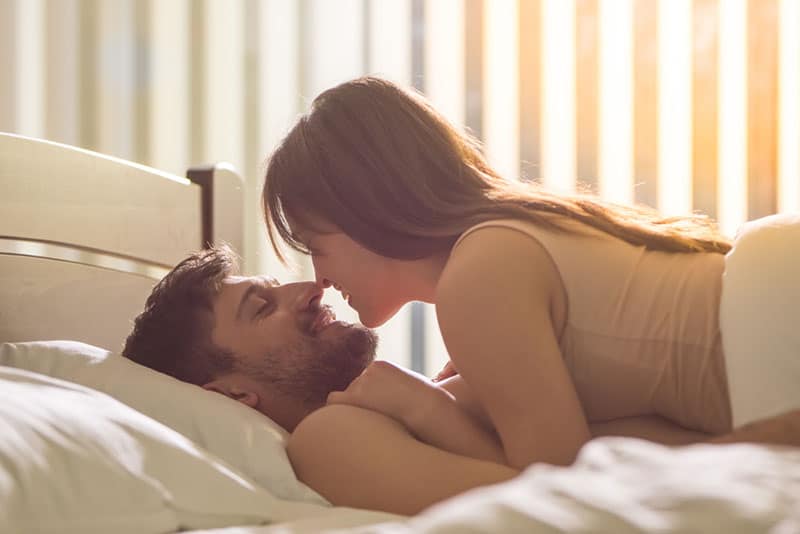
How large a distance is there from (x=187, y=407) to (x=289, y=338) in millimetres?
258

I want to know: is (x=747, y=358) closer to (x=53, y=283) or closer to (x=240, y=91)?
(x=53, y=283)

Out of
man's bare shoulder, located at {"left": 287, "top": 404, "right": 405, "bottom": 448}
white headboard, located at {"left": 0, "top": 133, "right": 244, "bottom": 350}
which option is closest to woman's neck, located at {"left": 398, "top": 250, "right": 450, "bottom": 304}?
man's bare shoulder, located at {"left": 287, "top": 404, "right": 405, "bottom": 448}

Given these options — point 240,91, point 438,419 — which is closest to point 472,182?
point 438,419

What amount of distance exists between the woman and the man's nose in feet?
0.17

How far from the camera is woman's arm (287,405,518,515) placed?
4.00ft

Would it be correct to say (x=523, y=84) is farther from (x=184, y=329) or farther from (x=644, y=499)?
(x=644, y=499)

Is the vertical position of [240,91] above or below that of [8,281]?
above

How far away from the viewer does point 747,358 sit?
1240 mm

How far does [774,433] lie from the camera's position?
3.23 ft

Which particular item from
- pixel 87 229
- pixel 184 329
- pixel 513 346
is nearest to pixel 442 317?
pixel 513 346

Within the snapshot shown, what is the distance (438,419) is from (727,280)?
41cm

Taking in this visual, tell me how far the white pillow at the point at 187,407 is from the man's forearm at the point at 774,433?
Answer: 500 mm

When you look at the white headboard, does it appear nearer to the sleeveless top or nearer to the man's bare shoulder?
the man's bare shoulder

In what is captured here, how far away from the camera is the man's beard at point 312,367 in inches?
62.7
